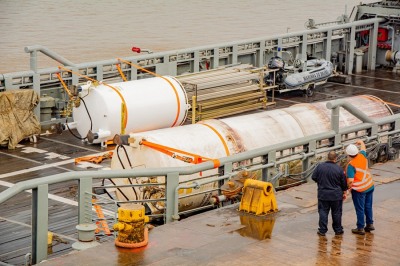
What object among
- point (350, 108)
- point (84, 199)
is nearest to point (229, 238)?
point (84, 199)

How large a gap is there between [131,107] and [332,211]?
356 inches

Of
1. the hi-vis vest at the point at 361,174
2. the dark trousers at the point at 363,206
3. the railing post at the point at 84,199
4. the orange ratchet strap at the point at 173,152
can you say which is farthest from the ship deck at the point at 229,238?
the orange ratchet strap at the point at 173,152

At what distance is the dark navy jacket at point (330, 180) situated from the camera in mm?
12008

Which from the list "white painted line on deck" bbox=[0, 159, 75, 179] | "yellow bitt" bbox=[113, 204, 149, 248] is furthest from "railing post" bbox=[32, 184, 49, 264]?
"white painted line on deck" bbox=[0, 159, 75, 179]

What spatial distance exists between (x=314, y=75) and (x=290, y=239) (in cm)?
1514

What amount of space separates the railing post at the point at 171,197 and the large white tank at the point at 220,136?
0.63 metres

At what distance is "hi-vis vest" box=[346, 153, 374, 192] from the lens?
12344 millimetres

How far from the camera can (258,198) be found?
44.2 ft

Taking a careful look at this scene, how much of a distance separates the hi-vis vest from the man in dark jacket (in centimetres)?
26

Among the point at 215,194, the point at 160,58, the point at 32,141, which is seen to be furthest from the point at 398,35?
the point at 215,194

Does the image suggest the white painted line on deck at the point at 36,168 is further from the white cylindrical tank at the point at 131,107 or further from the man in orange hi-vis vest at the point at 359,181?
the man in orange hi-vis vest at the point at 359,181

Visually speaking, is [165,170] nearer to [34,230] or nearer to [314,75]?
[34,230]

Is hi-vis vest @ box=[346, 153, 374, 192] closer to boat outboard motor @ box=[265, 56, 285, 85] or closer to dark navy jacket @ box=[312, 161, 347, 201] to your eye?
dark navy jacket @ box=[312, 161, 347, 201]

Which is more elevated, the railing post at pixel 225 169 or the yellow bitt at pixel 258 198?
the railing post at pixel 225 169
